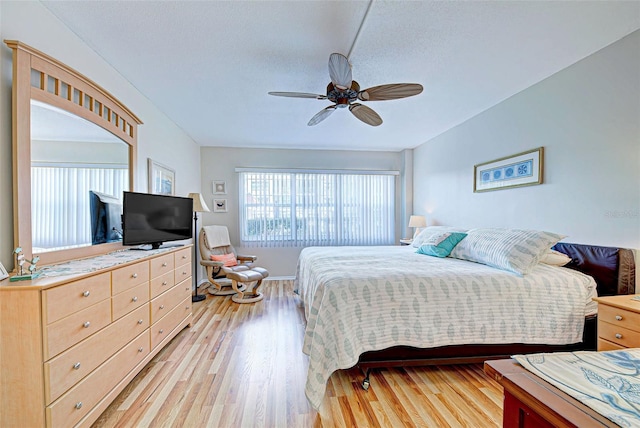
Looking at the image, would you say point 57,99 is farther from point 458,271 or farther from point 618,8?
point 618,8

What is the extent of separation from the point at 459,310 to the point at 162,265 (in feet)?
8.02

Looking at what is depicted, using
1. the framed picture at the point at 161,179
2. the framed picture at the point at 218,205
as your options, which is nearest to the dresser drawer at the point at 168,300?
the framed picture at the point at 161,179

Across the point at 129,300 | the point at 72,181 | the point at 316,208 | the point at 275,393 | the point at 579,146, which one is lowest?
the point at 275,393

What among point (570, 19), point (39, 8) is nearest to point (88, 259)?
point (39, 8)

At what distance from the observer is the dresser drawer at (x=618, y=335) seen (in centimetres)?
154

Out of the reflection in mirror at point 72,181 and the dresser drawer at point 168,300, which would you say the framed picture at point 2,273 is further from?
the dresser drawer at point 168,300

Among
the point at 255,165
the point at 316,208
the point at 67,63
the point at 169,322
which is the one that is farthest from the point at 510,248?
the point at 255,165

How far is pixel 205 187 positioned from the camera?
5.05 m

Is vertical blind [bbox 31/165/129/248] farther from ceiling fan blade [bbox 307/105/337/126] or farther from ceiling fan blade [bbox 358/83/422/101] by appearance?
ceiling fan blade [bbox 358/83/422/101]

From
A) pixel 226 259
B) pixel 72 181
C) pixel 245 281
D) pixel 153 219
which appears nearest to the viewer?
pixel 72 181

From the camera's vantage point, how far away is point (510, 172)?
2961 millimetres

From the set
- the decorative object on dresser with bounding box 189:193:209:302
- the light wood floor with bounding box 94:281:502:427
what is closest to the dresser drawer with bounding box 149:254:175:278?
the light wood floor with bounding box 94:281:502:427

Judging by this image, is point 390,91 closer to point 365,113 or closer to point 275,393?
point 365,113

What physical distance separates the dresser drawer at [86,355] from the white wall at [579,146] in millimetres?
3563
